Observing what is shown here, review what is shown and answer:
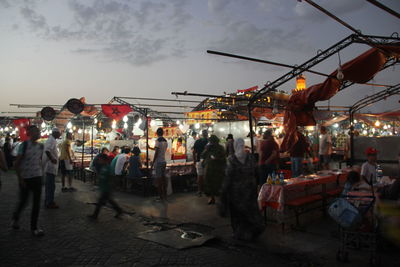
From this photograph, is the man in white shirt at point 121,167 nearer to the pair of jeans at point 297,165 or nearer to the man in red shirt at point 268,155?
the man in red shirt at point 268,155

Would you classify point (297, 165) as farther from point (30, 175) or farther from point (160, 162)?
point (30, 175)

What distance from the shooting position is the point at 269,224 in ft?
22.1

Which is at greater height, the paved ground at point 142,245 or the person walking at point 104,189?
the person walking at point 104,189

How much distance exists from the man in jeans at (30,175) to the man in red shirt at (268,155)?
5679 mm

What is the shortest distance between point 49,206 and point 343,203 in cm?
739

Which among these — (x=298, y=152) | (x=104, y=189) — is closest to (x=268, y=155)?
(x=298, y=152)

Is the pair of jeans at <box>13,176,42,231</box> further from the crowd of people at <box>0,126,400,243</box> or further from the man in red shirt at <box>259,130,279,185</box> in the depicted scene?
the man in red shirt at <box>259,130,279,185</box>

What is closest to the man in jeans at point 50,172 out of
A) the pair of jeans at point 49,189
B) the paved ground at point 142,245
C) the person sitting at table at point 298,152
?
the pair of jeans at point 49,189

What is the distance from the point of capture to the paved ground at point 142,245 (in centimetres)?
468

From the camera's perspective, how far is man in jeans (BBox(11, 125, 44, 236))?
19.4ft

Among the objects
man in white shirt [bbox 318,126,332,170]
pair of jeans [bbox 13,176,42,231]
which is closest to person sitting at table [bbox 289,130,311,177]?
man in white shirt [bbox 318,126,332,170]

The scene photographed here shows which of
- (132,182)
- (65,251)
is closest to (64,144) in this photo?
(132,182)

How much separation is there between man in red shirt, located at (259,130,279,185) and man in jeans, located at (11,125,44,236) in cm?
568

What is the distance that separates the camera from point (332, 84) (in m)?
7.64
